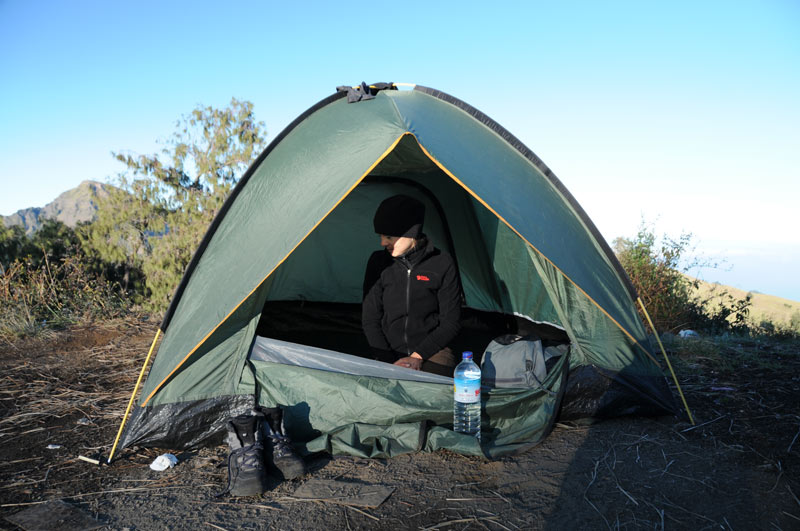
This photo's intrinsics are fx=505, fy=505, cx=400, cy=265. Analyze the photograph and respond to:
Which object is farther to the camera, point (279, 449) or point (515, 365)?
→ point (515, 365)

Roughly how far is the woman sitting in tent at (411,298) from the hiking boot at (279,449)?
2.81ft

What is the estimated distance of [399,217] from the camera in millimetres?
3244

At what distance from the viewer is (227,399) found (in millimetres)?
2924

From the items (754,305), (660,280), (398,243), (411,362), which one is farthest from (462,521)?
(754,305)

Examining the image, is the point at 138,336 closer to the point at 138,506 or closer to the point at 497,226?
the point at 138,506

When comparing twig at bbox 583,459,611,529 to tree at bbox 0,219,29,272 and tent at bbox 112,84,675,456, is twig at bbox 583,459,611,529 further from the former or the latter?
tree at bbox 0,219,29,272

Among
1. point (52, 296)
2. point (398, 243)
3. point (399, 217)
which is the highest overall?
point (399, 217)

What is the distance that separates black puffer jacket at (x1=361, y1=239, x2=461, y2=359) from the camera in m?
3.35

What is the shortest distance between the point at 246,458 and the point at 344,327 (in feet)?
8.58

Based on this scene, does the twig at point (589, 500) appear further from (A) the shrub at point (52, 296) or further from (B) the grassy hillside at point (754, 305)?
(A) the shrub at point (52, 296)

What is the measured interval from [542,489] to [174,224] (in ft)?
20.2

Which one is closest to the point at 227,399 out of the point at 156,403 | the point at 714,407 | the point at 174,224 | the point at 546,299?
the point at 156,403

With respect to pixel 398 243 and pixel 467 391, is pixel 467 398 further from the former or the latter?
pixel 398 243

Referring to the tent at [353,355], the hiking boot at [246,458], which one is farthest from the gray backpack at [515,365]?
the hiking boot at [246,458]
